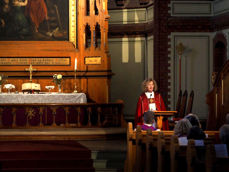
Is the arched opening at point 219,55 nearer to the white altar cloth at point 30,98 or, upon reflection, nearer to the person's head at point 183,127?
the white altar cloth at point 30,98

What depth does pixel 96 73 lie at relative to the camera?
1384cm

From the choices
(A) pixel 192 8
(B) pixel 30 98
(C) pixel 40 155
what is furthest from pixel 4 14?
(C) pixel 40 155

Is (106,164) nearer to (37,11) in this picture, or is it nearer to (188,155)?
(188,155)

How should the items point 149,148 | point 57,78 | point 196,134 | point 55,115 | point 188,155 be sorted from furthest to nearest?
point 57,78, point 55,115, point 149,148, point 196,134, point 188,155

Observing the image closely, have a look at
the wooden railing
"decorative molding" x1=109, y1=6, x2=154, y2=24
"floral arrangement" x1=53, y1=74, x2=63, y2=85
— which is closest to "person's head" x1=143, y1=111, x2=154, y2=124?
the wooden railing

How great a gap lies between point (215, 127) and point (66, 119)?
3237 millimetres

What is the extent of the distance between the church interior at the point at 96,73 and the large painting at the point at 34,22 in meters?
0.03

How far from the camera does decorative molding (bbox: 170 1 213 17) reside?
1547 centimetres

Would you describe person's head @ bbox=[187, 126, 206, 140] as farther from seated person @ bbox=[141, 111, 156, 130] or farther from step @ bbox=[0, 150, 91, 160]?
step @ bbox=[0, 150, 91, 160]

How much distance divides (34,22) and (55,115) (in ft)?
11.5

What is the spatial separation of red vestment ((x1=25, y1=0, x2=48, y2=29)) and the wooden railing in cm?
326

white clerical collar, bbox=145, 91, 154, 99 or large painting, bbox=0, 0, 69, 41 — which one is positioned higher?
large painting, bbox=0, 0, 69, 41

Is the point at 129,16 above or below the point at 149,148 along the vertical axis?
above

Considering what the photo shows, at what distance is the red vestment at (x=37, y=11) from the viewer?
14.3m
